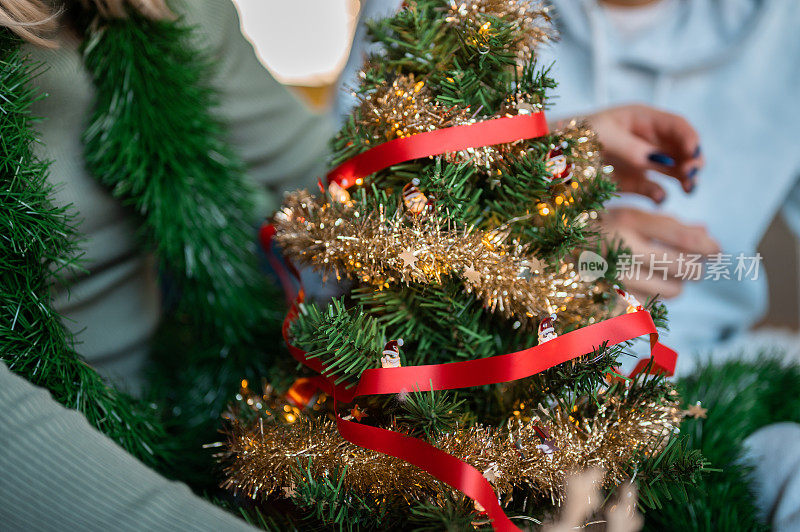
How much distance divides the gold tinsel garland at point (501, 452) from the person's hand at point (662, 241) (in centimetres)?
23

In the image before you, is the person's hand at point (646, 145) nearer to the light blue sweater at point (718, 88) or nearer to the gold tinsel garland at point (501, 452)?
the light blue sweater at point (718, 88)

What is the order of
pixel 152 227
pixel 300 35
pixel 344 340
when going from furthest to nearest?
pixel 300 35, pixel 152 227, pixel 344 340

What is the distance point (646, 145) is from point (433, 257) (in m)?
0.37

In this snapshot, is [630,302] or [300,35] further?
[300,35]

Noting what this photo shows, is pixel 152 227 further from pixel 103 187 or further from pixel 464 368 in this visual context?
pixel 464 368

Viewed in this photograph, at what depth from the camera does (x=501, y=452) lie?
34 centimetres

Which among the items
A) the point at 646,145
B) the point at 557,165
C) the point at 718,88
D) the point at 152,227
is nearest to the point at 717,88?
the point at 718,88

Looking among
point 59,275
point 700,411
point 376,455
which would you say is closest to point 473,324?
point 376,455

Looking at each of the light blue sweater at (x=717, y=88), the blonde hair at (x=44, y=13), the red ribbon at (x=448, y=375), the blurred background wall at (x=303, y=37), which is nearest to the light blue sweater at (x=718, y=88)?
the light blue sweater at (x=717, y=88)

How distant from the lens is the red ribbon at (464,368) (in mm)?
320

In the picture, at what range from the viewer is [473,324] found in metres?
0.38

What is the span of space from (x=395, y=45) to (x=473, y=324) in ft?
0.72

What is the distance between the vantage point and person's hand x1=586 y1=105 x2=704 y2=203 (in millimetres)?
572

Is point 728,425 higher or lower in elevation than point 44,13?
lower
